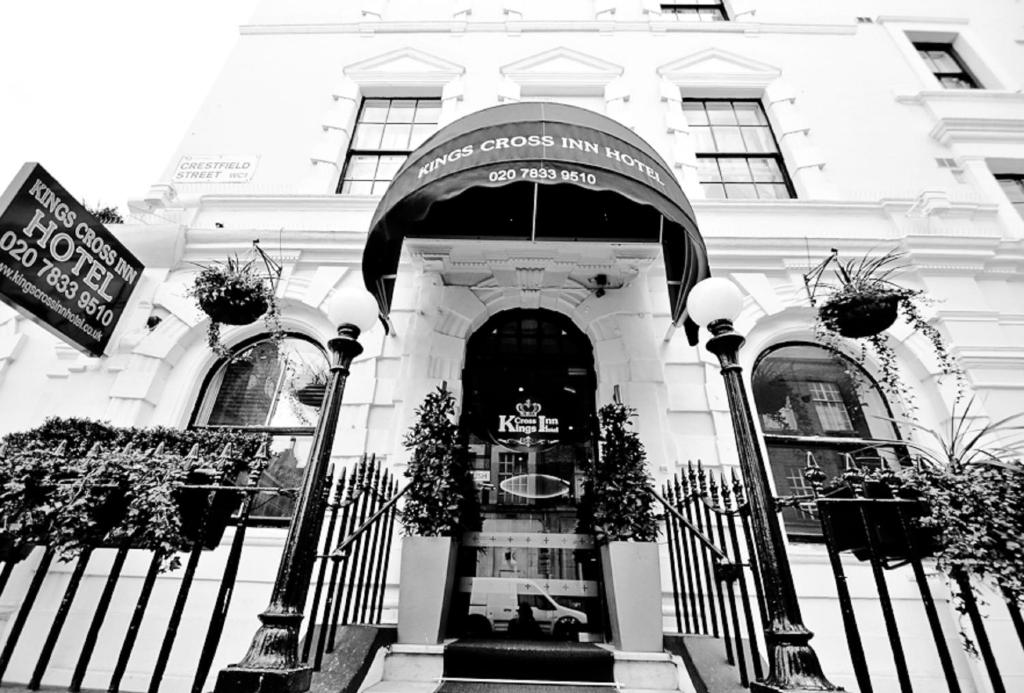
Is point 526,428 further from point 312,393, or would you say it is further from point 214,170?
point 214,170

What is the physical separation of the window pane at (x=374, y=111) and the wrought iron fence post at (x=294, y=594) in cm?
617

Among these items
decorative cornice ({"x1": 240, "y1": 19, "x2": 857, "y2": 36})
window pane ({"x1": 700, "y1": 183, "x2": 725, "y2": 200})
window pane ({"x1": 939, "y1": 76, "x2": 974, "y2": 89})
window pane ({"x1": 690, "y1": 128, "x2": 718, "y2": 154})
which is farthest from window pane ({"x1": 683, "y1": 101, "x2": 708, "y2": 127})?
window pane ({"x1": 939, "y1": 76, "x2": 974, "y2": 89})

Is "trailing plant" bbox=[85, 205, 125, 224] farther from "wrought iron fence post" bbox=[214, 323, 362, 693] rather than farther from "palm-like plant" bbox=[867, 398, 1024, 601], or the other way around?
"palm-like plant" bbox=[867, 398, 1024, 601]

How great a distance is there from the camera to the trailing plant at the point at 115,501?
3082 millimetres

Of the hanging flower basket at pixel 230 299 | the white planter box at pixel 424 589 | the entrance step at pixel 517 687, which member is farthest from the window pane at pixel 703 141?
the entrance step at pixel 517 687

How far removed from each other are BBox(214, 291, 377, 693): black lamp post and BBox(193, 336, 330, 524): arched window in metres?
2.23

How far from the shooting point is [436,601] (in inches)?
157

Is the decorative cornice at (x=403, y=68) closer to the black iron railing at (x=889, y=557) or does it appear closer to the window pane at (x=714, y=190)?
the window pane at (x=714, y=190)

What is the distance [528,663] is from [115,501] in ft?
10.3

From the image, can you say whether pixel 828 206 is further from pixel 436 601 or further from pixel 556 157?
pixel 436 601

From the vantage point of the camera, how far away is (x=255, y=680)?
220 cm

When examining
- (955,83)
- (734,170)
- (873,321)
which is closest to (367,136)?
(734,170)

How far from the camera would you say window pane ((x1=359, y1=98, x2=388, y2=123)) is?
8086 mm

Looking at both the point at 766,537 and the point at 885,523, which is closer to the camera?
the point at 766,537
